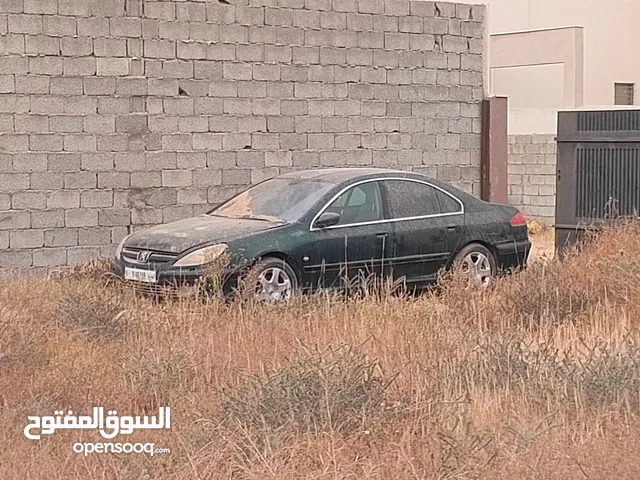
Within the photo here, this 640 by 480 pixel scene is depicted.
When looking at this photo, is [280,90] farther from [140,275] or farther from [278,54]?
[140,275]

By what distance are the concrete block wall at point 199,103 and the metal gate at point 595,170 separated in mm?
2426

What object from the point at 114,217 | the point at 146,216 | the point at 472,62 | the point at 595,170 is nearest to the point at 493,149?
the point at 472,62

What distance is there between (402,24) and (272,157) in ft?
9.26

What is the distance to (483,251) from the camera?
11.8 m

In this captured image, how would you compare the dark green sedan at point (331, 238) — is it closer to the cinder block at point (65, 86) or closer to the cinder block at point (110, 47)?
the cinder block at point (65, 86)

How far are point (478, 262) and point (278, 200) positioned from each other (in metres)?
2.28

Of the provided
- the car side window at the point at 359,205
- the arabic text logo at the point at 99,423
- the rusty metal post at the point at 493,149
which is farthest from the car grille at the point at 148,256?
the rusty metal post at the point at 493,149

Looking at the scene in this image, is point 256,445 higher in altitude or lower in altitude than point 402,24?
lower

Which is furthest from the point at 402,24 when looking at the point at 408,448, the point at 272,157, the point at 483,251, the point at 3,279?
the point at 408,448

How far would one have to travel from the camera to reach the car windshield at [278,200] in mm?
10727

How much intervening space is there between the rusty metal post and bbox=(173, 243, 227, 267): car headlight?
6.81 m

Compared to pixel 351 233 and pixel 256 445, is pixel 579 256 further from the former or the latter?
pixel 256 445

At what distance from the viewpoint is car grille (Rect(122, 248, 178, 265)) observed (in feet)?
32.9

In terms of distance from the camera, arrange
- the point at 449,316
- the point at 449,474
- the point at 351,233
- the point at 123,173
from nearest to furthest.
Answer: the point at 449,474, the point at 449,316, the point at 351,233, the point at 123,173
